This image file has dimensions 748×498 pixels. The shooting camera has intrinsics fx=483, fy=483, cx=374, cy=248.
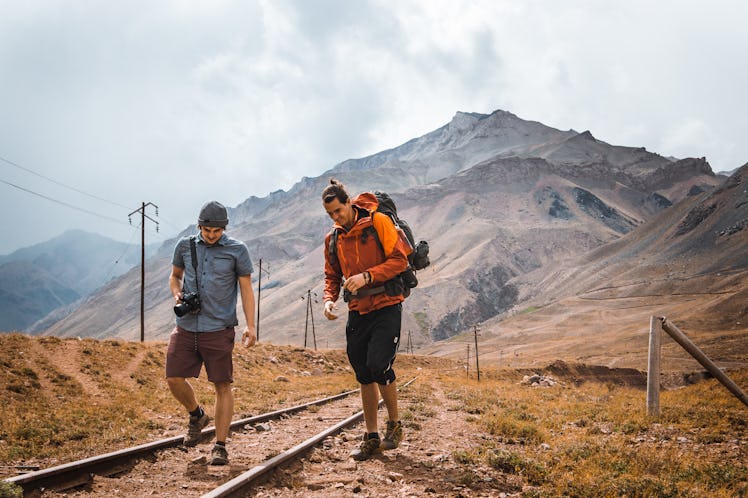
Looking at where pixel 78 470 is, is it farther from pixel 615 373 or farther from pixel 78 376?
pixel 615 373

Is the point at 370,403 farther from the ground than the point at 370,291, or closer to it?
closer to it

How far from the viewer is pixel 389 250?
4984 mm

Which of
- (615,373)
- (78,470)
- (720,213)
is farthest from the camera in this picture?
(720,213)

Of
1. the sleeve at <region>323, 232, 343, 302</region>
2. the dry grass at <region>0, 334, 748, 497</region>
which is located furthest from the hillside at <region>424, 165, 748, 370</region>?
the sleeve at <region>323, 232, 343, 302</region>

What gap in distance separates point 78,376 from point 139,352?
188 inches

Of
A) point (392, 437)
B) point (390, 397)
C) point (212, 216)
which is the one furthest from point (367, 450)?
point (212, 216)

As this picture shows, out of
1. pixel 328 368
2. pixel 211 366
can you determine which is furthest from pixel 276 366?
pixel 211 366

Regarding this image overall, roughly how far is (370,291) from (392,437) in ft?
5.55

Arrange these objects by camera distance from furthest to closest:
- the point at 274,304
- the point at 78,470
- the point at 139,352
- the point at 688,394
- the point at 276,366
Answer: the point at 274,304 < the point at 276,366 < the point at 139,352 < the point at 688,394 < the point at 78,470

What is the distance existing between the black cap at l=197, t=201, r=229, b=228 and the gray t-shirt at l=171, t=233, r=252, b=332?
0.19 m

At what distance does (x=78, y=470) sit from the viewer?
4.15m

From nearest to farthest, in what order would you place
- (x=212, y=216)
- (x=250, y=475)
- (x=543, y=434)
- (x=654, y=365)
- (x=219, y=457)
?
(x=250, y=475), (x=219, y=457), (x=212, y=216), (x=543, y=434), (x=654, y=365)

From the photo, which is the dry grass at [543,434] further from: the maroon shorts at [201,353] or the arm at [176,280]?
the arm at [176,280]

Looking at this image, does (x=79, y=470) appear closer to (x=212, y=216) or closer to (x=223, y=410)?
(x=223, y=410)
